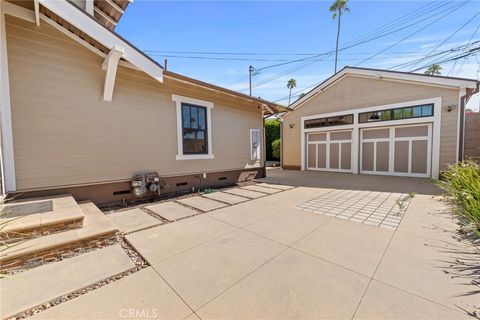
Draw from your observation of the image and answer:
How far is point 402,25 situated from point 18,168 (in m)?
17.5

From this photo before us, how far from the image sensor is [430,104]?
8086 millimetres

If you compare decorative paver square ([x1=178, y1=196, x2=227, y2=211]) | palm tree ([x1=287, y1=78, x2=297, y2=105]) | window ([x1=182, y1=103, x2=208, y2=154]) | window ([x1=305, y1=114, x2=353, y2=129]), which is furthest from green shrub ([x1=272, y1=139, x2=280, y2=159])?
palm tree ([x1=287, y1=78, x2=297, y2=105])

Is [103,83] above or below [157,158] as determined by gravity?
above

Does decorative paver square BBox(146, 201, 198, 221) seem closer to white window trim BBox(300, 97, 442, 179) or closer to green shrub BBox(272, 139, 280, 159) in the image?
white window trim BBox(300, 97, 442, 179)

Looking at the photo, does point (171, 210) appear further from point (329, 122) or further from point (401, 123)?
point (401, 123)

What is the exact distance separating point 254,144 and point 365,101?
20.8ft

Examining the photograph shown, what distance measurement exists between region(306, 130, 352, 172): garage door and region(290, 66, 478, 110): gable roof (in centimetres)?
260

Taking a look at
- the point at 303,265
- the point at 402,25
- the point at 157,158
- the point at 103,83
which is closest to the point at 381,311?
the point at 303,265

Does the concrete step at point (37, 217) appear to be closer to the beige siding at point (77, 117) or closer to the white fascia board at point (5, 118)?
the white fascia board at point (5, 118)

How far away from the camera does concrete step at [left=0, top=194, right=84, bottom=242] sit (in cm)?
245

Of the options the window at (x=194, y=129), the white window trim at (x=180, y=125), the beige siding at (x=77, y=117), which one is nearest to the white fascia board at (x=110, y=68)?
the beige siding at (x=77, y=117)

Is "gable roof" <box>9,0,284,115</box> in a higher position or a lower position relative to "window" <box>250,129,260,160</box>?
higher

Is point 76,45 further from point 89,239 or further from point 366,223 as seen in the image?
point 366,223

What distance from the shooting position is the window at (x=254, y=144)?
8609 millimetres
